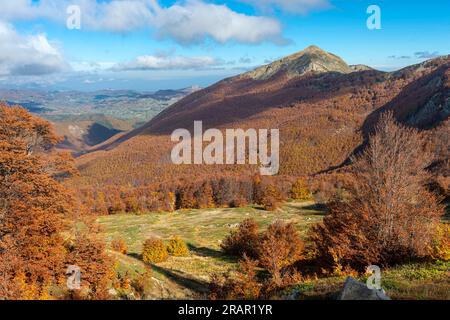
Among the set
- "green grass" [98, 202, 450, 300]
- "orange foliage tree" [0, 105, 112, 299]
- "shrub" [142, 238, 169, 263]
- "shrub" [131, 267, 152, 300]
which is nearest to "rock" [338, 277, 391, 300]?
"green grass" [98, 202, 450, 300]

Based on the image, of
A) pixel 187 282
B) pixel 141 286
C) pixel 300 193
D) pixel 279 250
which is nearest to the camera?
pixel 141 286

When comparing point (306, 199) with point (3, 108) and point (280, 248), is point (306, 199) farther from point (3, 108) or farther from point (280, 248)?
point (3, 108)

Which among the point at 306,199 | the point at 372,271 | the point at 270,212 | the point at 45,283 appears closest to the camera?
the point at 372,271

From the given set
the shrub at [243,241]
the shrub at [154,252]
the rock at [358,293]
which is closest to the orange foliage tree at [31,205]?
the shrub at [154,252]

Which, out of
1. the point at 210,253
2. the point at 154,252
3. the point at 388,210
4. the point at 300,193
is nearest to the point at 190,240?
the point at 210,253

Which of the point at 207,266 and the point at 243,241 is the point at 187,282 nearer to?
the point at 207,266

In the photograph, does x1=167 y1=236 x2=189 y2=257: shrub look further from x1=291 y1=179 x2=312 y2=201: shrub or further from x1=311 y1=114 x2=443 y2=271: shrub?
x1=291 y1=179 x2=312 y2=201: shrub

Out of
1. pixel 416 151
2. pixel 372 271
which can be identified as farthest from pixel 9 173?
pixel 416 151
